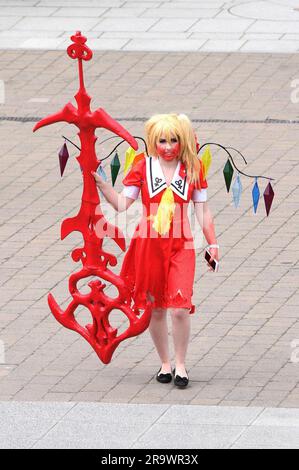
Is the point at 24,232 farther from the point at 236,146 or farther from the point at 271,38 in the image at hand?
the point at 271,38

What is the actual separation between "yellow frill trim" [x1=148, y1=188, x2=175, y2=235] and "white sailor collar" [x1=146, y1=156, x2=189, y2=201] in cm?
5

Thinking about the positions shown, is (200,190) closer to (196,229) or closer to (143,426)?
(143,426)

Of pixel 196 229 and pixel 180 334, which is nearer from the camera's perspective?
pixel 180 334

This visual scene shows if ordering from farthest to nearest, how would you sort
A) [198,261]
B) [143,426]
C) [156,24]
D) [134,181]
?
[156,24] < [198,261] < [134,181] < [143,426]

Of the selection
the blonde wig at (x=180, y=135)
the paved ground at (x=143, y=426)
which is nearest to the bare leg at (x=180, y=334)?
the paved ground at (x=143, y=426)

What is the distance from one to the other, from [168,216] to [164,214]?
3 centimetres

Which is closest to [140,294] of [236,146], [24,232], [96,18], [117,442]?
[117,442]

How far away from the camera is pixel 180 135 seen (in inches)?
383

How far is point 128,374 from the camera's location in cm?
1016

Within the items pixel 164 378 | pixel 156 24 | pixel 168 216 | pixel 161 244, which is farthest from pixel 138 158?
pixel 156 24

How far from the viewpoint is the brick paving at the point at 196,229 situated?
10047 millimetres

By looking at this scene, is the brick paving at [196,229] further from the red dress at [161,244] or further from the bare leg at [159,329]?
the red dress at [161,244]

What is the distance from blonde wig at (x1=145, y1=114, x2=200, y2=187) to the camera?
9.73m

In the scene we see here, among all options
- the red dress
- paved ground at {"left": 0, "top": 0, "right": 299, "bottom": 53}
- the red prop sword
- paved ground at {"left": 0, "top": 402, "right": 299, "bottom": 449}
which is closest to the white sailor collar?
the red dress
